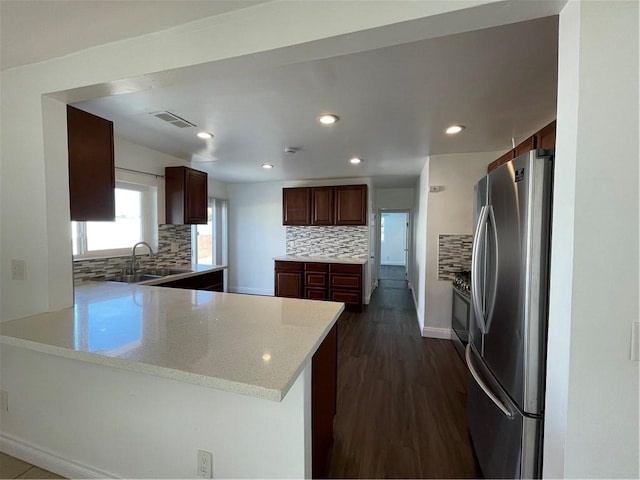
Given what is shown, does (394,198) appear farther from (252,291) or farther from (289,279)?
(252,291)

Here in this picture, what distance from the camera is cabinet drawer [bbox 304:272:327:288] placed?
466 centimetres

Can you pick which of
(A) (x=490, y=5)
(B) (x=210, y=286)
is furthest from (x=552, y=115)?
(B) (x=210, y=286)

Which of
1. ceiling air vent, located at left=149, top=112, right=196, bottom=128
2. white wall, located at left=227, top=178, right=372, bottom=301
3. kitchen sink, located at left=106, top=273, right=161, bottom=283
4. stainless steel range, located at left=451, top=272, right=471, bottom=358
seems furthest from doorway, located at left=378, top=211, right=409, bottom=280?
ceiling air vent, located at left=149, top=112, right=196, bottom=128

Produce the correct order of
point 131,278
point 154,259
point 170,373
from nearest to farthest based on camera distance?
point 170,373 → point 131,278 → point 154,259

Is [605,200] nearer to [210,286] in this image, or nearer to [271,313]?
[271,313]

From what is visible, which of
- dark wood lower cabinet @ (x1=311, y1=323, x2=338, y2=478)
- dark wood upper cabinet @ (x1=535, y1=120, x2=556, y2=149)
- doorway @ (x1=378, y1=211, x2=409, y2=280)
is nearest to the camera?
dark wood lower cabinet @ (x1=311, y1=323, x2=338, y2=478)

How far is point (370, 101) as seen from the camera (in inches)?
74.8

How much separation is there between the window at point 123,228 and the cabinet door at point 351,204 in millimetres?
2773

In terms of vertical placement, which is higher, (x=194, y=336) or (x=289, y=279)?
(x=194, y=336)

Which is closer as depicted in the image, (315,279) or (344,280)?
(344,280)


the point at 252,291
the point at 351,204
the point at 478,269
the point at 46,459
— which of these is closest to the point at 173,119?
the point at 46,459

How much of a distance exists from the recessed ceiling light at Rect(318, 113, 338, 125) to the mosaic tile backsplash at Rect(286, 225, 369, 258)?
283 centimetres

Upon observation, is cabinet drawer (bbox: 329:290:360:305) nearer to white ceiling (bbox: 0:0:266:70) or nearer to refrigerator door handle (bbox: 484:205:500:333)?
refrigerator door handle (bbox: 484:205:500:333)

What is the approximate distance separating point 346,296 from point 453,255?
1855 millimetres
